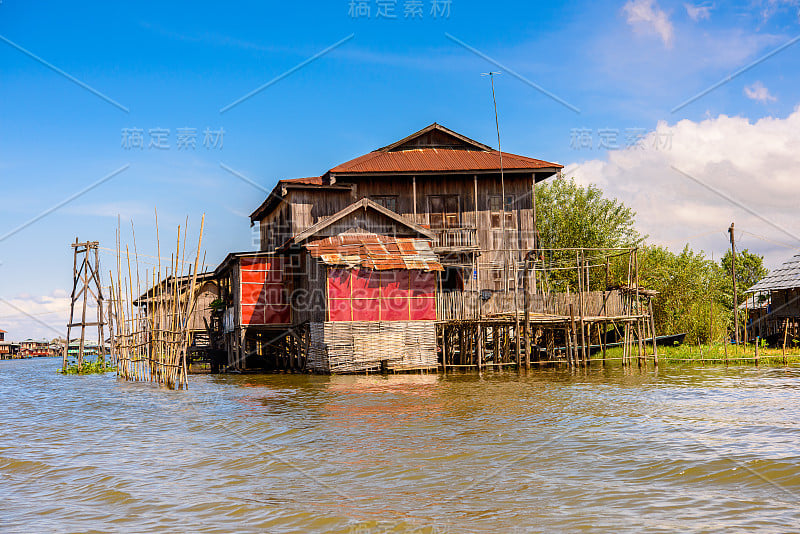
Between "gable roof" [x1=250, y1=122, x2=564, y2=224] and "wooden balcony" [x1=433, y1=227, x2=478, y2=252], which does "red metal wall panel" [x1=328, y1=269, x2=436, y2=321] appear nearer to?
"wooden balcony" [x1=433, y1=227, x2=478, y2=252]

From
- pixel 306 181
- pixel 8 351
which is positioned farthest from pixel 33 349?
pixel 306 181

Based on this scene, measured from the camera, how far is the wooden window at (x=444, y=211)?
3328 centimetres

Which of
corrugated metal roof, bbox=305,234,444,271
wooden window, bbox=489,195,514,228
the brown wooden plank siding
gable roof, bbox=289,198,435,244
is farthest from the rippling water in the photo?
wooden window, bbox=489,195,514,228

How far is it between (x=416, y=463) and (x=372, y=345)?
52.6 ft

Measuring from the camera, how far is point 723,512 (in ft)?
24.6

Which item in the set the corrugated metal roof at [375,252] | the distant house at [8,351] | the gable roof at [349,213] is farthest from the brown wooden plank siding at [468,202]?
the distant house at [8,351]

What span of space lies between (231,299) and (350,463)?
23730 mm

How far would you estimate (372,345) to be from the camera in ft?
85.5

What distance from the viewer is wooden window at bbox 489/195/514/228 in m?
33.5

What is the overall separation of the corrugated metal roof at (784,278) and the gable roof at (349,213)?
55.0 feet

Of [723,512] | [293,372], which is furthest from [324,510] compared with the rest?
[293,372]

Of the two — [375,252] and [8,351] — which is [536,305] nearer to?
[375,252]

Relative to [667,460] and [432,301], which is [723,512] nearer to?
[667,460]

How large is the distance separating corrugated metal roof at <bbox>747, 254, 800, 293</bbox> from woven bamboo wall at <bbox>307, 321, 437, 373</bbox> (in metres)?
17.6
